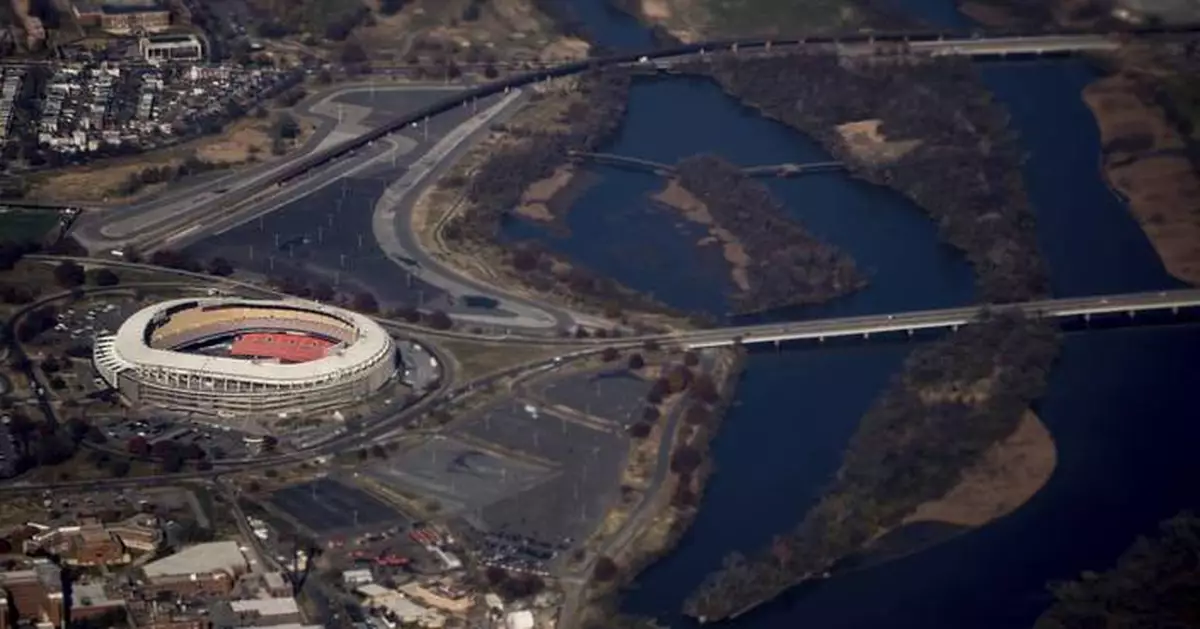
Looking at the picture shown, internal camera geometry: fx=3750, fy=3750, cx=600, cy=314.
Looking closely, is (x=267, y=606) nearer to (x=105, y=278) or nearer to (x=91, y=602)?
(x=91, y=602)

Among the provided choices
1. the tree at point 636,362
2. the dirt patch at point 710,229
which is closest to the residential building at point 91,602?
the tree at point 636,362

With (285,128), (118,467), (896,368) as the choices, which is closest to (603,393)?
(896,368)

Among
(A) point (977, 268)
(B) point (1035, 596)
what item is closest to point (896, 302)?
(A) point (977, 268)

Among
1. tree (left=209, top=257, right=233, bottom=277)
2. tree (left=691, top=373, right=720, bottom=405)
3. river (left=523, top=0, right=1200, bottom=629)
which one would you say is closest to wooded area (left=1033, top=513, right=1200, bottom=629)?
river (left=523, top=0, right=1200, bottom=629)

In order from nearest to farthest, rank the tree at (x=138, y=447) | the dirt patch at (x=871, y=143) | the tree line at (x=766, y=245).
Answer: the tree at (x=138, y=447) → the tree line at (x=766, y=245) → the dirt patch at (x=871, y=143)

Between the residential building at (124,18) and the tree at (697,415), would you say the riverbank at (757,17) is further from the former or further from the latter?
the tree at (697,415)

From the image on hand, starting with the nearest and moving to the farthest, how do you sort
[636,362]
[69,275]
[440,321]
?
[636,362]
[440,321]
[69,275]

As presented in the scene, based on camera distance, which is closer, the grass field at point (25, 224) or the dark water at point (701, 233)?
the dark water at point (701, 233)
